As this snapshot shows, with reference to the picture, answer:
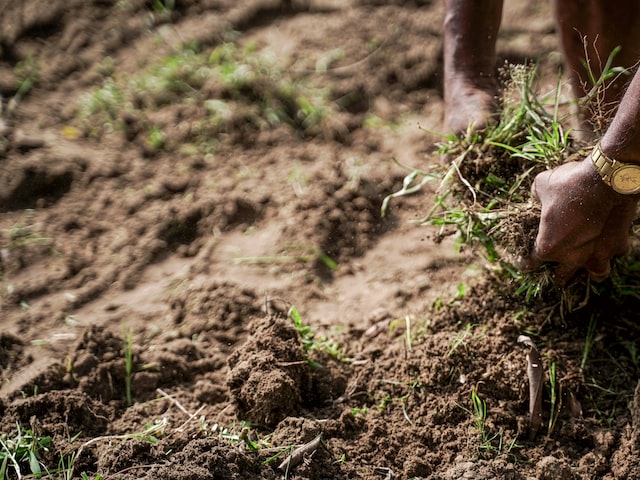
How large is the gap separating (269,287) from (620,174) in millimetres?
1476

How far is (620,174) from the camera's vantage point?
82.2 inches

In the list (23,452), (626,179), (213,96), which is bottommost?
(23,452)

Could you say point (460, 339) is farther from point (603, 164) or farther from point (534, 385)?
point (603, 164)

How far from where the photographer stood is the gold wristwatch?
6.82 feet

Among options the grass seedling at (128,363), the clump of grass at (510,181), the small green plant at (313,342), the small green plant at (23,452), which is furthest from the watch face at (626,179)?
the small green plant at (23,452)

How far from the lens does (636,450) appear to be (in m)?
2.32

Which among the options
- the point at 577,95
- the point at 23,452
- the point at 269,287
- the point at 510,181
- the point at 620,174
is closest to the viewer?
the point at 620,174

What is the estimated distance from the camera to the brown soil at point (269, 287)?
2408 millimetres

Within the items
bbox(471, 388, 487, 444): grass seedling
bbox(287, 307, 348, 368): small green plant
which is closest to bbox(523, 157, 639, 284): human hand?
bbox(471, 388, 487, 444): grass seedling

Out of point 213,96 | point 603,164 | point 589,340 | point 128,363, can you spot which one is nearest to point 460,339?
point 589,340

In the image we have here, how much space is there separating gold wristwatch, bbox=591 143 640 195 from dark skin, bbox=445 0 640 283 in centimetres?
2

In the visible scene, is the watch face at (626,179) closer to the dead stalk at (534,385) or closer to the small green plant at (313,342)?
the dead stalk at (534,385)

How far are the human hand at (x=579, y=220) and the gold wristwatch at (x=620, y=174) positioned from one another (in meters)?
0.03

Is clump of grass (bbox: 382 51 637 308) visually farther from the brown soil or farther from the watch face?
the watch face
